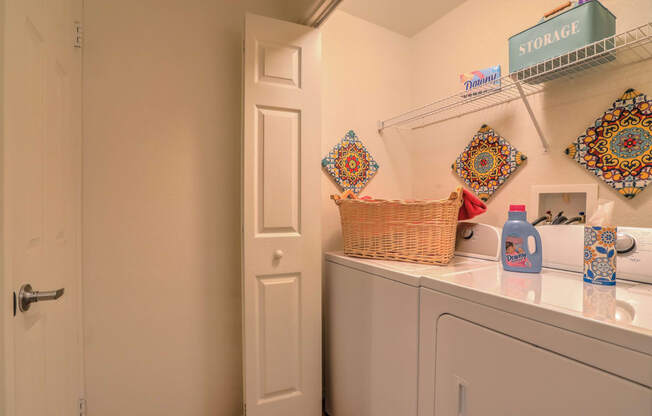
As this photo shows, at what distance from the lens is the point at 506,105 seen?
1655 millimetres

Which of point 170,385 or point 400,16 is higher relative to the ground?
point 400,16

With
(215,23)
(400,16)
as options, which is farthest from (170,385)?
(400,16)

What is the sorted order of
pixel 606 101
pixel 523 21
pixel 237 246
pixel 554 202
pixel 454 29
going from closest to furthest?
pixel 606 101 → pixel 554 202 → pixel 523 21 → pixel 237 246 → pixel 454 29

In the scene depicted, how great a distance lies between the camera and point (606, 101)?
1298 mm

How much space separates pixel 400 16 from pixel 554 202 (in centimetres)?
147

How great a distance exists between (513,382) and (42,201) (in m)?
1.45

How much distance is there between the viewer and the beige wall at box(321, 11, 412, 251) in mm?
1940

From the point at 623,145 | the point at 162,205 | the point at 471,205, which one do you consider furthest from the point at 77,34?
the point at 623,145

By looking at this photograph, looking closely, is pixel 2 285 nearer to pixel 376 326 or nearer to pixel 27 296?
pixel 27 296

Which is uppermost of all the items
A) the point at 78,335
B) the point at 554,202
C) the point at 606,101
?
the point at 606,101

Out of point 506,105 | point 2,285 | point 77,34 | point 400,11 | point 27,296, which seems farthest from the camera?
point 400,11

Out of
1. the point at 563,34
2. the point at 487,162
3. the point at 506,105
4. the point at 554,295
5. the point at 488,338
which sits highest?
the point at 563,34

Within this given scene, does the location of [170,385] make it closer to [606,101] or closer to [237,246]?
[237,246]

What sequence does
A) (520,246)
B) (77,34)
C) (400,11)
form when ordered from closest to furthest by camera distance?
1. (520,246)
2. (77,34)
3. (400,11)
